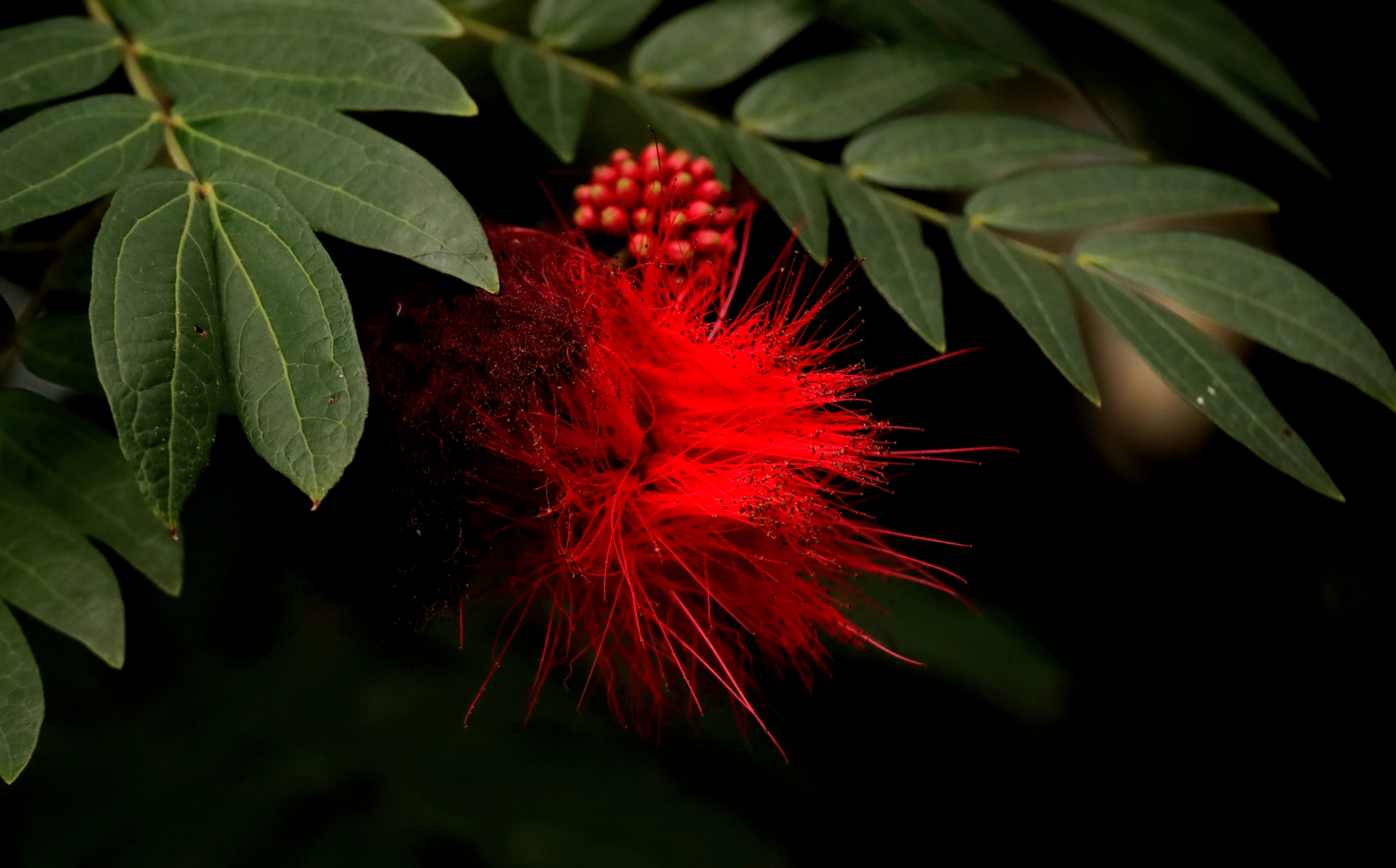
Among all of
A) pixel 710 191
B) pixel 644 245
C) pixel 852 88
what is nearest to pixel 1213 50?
pixel 852 88

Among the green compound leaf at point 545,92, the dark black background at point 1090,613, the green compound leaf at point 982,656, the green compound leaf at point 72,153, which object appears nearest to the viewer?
the green compound leaf at point 72,153

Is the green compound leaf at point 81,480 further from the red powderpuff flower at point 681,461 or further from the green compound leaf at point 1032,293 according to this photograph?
the green compound leaf at point 1032,293

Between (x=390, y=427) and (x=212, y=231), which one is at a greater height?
(x=212, y=231)

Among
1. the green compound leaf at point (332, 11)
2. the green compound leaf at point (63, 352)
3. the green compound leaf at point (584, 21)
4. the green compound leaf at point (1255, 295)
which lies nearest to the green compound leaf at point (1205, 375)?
the green compound leaf at point (1255, 295)

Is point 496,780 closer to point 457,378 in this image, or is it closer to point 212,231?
point 457,378

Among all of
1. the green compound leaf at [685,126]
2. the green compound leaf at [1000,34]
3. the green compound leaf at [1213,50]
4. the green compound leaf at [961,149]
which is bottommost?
the green compound leaf at [685,126]

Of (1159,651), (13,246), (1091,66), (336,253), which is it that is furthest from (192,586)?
(1159,651)

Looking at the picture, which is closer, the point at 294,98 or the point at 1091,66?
the point at 294,98
